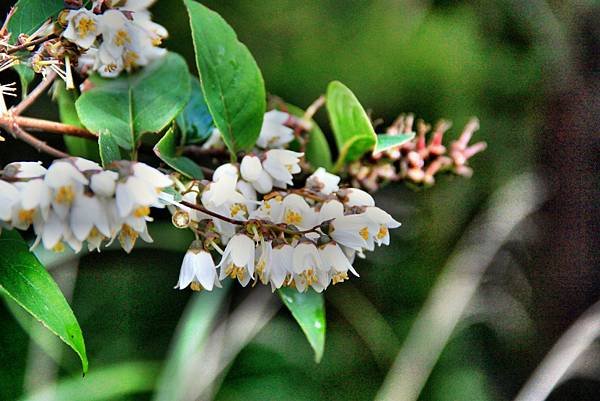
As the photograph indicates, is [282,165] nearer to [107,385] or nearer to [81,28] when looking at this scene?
[81,28]

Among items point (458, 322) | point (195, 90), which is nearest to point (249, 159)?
point (195, 90)

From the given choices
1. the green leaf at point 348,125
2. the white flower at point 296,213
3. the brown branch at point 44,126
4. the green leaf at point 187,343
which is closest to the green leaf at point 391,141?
the green leaf at point 348,125

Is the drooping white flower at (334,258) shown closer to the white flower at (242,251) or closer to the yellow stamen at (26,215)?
the white flower at (242,251)

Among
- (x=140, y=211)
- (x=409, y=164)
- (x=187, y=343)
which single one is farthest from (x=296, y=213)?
(x=187, y=343)

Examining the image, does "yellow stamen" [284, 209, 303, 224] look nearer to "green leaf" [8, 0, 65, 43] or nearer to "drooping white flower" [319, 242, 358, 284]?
"drooping white flower" [319, 242, 358, 284]

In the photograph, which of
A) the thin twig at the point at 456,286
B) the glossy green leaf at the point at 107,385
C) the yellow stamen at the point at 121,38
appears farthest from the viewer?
the thin twig at the point at 456,286

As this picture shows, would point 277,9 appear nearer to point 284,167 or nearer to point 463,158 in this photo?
point 463,158

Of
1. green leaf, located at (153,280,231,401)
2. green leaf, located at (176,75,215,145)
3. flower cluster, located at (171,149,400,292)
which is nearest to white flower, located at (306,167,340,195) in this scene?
flower cluster, located at (171,149,400,292)
